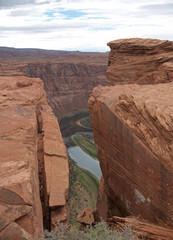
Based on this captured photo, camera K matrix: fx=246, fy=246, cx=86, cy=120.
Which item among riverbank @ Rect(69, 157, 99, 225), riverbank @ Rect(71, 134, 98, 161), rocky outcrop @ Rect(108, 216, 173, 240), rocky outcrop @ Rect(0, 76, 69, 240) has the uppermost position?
rocky outcrop @ Rect(0, 76, 69, 240)

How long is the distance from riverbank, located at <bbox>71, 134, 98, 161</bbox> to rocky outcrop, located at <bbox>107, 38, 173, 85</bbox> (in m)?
24.3

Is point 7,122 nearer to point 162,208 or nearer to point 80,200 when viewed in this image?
point 162,208

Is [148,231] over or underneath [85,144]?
over

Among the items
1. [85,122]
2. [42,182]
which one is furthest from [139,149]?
[85,122]

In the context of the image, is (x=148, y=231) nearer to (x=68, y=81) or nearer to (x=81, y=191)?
(x=81, y=191)

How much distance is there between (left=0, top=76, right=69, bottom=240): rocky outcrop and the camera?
5570 mm

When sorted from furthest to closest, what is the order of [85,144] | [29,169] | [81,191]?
[85,144] < [81,191] < [29,169]

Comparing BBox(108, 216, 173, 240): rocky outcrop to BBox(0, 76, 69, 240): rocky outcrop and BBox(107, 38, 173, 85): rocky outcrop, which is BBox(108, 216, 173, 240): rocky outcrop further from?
BBox(107, 38, 173, 85): rocky outcrop

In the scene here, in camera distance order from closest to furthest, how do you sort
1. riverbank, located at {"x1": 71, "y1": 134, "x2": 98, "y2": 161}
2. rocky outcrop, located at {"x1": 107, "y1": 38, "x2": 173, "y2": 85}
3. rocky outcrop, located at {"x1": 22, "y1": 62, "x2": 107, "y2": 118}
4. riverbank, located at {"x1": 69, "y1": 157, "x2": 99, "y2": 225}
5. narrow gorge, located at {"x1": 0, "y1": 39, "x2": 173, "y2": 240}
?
narrow gorge, located at {"x1": 0, "y1": 39, "x2": 173, "y2": 240}, rocky outcrop, located at {"x1": 107, "y1": 38, "x2": 173, "y2": 85}, riverbank, located at {"x1": 69, "y1": 157, "x2": 99, "y2": 225}, riverbank, located at {"x1": 71, "y1": 134, "x2": 98, "y2": 161}, rocky outcrop, located at {"x1": 22, "y1": 62, "x2": 107, "y2": 118}

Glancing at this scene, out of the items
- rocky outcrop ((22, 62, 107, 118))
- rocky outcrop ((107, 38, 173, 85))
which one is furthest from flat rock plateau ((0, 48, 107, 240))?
rocky outcrop ((22, 62, 107, 118))

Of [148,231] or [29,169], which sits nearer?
[29,169]

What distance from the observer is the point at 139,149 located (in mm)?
7934

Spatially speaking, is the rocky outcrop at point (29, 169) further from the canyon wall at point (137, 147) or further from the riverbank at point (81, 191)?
the riverbank at point (81, 191)

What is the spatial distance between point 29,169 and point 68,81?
278 ft
